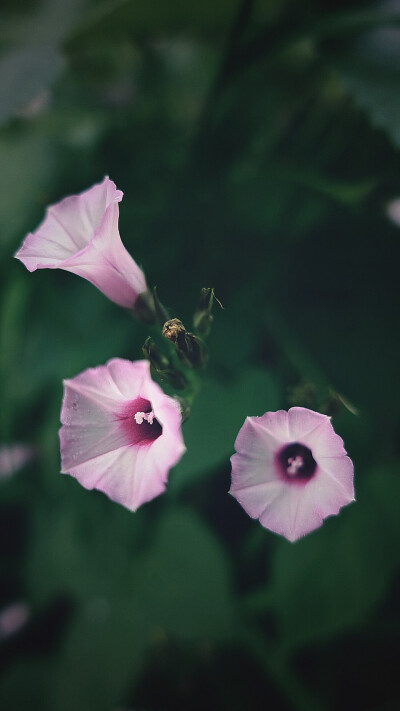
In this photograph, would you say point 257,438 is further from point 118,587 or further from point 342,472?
point 118,587

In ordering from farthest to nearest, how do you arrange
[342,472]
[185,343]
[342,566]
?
1. [342,566]
2. [185,343]
3. [342,472]

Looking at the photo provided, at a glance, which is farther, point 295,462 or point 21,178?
point 21,178

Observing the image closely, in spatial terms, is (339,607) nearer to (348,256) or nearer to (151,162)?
(348,256)

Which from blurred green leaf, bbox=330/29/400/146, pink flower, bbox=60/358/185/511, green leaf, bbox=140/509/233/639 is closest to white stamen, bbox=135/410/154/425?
pink flower, bbox=60/358/185/511

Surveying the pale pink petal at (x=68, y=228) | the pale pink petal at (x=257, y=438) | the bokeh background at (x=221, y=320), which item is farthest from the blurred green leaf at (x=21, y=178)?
the pale pink petal at (x=257, y=438)

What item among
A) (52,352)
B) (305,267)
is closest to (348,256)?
(305,267)

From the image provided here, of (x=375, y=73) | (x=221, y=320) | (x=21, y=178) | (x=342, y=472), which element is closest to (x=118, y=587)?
(x=221, y=320)
